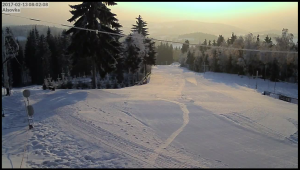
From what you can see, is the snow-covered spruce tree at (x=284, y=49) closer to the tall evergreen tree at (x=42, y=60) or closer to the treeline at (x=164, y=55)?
the tall evergreen tree at (x=42, y=60)

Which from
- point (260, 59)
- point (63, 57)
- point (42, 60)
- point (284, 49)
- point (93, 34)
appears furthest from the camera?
point (63, 57)

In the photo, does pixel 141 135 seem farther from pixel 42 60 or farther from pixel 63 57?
pixel 63 57

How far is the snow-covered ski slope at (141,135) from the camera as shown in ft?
19.7

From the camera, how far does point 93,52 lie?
57.1 ft

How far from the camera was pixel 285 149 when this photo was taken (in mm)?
7977

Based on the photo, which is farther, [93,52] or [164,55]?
[164,55]

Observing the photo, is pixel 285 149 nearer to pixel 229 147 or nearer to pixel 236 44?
pixel 229 147

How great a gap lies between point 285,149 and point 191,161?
410cm

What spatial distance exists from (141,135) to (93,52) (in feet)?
36.5

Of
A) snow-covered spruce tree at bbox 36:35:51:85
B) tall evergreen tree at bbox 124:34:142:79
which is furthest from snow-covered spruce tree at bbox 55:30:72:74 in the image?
tall evergreen tree at bbox 124:34:142:79

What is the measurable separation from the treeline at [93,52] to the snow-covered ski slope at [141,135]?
16.4 feet

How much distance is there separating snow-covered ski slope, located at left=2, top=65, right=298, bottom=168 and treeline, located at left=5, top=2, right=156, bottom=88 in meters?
5.00

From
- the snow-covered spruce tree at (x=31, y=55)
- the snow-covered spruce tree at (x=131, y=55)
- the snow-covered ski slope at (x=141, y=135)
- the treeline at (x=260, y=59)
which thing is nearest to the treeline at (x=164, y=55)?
the treeline at (x=260, y=59)

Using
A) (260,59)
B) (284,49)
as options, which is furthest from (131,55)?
(284,49)
